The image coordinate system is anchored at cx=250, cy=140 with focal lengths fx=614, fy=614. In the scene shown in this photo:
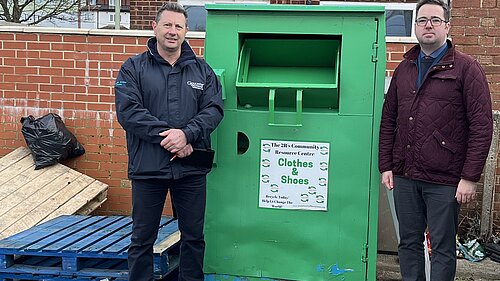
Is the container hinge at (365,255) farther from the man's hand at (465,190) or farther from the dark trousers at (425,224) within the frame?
the man's hand at (465,190)

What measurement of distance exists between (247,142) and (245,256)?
73cm

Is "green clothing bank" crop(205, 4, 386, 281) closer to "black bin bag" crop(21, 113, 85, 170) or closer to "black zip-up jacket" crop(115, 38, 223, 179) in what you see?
"black zip-up jacket" crop(115, 38, 223, 179)

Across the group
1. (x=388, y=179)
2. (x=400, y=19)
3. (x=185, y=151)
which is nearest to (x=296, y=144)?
(x=388, y=179)

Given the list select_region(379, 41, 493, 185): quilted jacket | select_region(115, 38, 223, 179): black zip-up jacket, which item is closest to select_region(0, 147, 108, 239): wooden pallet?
select_region(115, 38, 223, 179): black zip-up jacket

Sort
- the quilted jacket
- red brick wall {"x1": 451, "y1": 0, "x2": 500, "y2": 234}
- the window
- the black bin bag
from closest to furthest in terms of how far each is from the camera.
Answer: the quilted jacket, red brick wall {"x1": 451, "y1": 0, "x2": 500, "y2": 234}, the black bin bag, the window

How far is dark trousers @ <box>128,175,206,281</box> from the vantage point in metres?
3.67

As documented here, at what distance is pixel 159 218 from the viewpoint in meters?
3.75

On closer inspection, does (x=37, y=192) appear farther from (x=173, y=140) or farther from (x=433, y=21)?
(x=433, y=21)

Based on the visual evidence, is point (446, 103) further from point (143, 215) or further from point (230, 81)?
point (143, 215)

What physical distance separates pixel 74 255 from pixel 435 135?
2.39 meters

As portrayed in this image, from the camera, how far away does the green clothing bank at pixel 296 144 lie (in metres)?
3.72

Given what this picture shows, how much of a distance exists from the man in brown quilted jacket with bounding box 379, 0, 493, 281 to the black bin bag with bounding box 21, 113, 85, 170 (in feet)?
10.6

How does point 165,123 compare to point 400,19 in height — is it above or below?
below

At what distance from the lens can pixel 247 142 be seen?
3.86 metres
